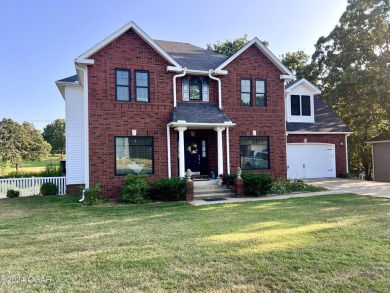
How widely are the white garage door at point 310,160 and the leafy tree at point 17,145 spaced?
101 ft

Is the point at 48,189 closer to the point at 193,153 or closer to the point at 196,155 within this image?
the point at 193,153

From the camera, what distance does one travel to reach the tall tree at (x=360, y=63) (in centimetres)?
2069

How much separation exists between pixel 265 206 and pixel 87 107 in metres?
7.89

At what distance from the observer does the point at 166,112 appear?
510 inches

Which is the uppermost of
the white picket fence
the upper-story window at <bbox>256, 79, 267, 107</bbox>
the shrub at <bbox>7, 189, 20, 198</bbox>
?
the upper-story window at <bbox>256, 79, 267, 107</bbox>

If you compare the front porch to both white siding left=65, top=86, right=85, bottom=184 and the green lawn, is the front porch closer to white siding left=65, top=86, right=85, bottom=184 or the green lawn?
the green lawn

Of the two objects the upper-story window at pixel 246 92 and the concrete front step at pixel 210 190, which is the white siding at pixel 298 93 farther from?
the concrete front step at pixel 210 190

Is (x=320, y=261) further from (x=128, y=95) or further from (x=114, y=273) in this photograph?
(x=128, y=95)

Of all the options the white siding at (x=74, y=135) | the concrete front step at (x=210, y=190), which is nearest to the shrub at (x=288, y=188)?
the concrete front step at (x=210, y=190)

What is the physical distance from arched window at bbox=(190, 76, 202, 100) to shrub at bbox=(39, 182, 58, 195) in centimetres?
786

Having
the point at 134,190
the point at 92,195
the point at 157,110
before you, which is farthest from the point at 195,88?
the point at 92,195

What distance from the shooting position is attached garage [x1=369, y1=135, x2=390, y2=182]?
18828 mm

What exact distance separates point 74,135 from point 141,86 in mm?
4621

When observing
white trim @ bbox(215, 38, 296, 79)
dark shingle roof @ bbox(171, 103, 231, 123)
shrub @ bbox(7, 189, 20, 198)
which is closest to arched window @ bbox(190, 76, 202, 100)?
dark shingle roof @ bbox(171, 103, 231, 123)
